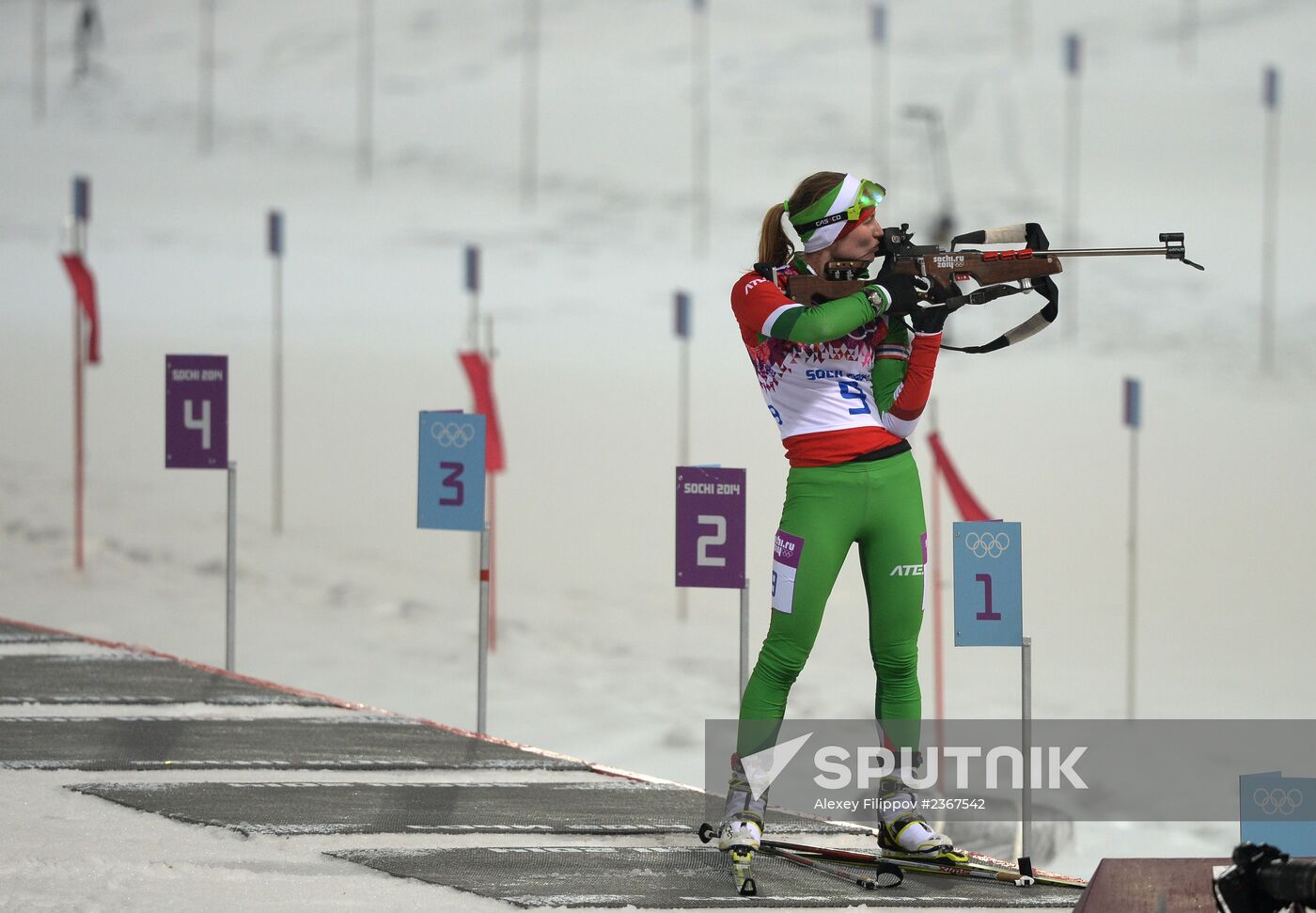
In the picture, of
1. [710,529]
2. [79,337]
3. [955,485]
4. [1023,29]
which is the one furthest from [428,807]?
[1023,29]

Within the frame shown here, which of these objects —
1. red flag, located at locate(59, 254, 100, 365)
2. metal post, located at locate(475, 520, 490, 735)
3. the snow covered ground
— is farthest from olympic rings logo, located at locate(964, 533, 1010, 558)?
red flag, located at locate(59, 254, 100, 365)

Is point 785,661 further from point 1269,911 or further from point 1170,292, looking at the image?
point 1170,292

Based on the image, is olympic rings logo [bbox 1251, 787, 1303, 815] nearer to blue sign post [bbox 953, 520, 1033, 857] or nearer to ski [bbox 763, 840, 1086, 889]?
ski [bbox 763, 840, 1086, 889]

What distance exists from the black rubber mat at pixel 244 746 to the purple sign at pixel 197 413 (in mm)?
1088

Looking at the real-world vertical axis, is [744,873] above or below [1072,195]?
below

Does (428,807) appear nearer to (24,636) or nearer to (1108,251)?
(1108,251)

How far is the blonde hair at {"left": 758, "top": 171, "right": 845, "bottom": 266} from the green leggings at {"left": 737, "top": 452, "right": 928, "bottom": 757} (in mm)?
470

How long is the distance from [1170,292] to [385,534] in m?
11.2

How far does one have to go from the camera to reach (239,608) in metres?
10.6

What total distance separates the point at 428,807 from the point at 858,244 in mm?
1713

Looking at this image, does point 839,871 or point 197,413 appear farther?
point 197,413

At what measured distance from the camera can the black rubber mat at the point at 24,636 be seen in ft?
20.8

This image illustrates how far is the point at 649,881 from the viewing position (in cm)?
405

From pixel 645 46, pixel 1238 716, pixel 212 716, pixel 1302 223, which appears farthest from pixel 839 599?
pixel 645 46
